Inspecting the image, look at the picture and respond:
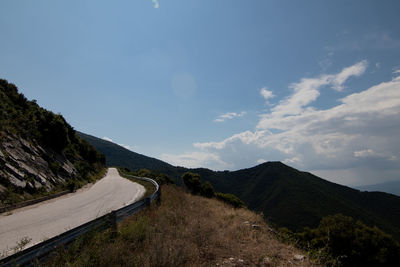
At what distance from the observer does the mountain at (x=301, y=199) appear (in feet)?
265

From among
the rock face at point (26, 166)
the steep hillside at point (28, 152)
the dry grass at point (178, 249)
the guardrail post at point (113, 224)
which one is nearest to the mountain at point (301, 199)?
the steep hillside at point (28, 152)

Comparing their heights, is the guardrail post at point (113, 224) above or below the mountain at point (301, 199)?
above

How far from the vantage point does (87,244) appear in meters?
4.82

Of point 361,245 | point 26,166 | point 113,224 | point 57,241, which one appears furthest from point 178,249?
point 361,245

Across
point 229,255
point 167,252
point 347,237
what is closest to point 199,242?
point 229,255

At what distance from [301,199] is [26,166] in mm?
109059

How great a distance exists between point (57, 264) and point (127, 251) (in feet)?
4.43

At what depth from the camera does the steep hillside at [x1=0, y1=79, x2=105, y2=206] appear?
46.3 feet

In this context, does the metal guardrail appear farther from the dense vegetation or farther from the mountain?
the mountain

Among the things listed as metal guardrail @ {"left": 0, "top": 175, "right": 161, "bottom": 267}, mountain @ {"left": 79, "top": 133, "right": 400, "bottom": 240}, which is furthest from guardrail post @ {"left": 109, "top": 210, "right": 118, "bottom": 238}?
mountain @ {"left": 79, "top": 133, "right": 400, "bottom": 240}

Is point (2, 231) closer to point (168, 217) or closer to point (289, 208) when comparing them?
point (168, 217)

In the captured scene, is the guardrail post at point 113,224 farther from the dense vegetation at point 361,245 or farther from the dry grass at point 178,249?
the dense vegetation at point 361,245

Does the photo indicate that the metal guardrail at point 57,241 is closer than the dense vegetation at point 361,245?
Yes

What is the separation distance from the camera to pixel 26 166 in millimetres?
16625
